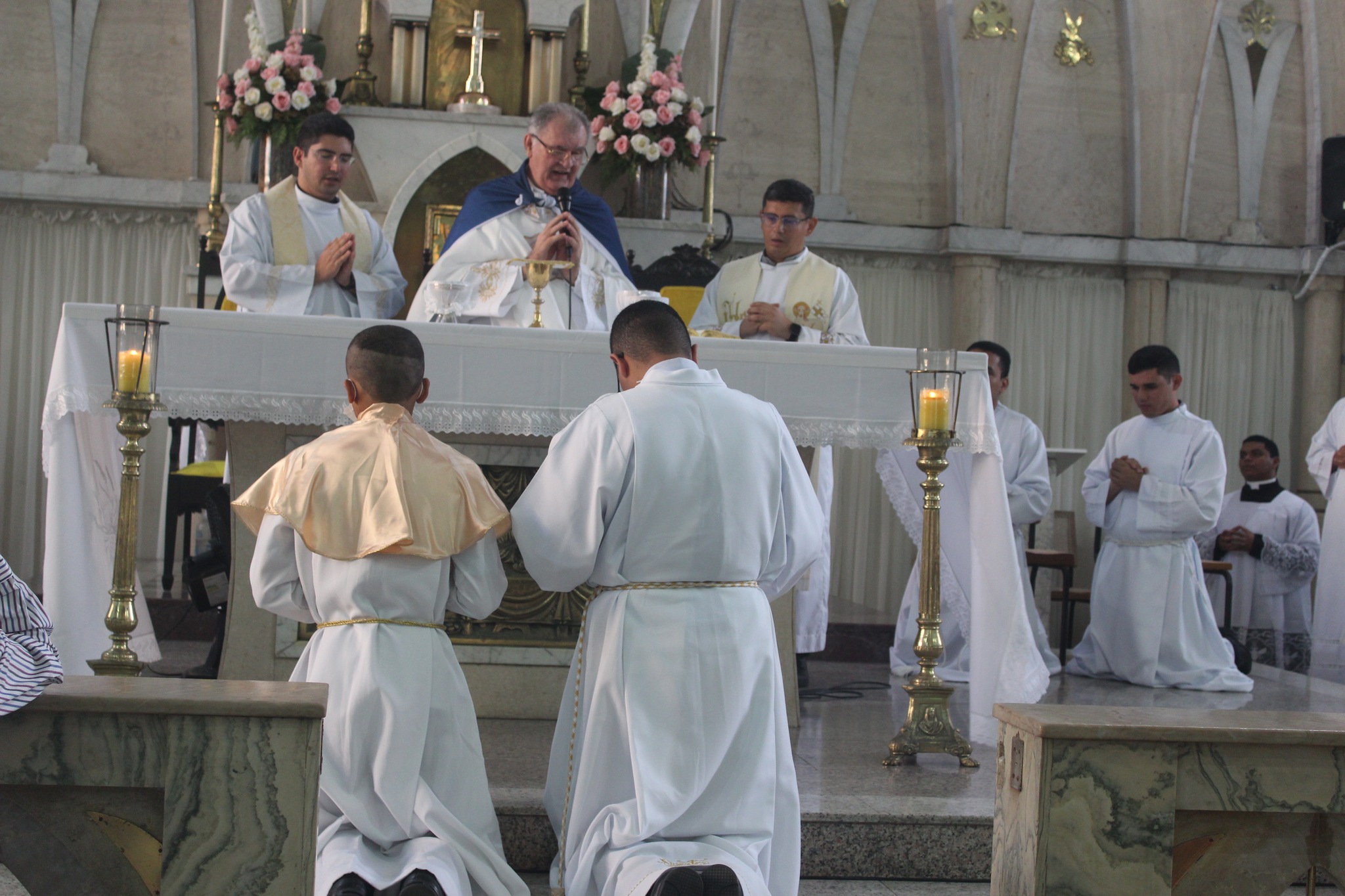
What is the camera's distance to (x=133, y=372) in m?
3.97

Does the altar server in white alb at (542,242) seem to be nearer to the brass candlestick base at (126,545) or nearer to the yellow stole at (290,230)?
the yellow stole at (290,230)

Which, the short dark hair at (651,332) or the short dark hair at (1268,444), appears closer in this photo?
the short dark hair at (651,332)

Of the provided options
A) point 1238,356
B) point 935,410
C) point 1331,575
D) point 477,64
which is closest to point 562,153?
point 477,64

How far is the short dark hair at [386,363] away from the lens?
3.44 metres

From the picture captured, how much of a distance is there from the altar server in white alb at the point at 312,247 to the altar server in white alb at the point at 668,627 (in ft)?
7.95

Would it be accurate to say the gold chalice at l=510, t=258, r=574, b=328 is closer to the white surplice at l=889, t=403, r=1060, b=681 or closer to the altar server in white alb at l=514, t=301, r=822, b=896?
the altar server in white alb at l=514, t=301, r=822, b=896

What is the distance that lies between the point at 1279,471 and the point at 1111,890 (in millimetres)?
9930

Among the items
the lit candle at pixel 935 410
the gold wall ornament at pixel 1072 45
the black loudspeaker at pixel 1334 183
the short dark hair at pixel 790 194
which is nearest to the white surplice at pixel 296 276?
the short dark hair at pixel 790 194

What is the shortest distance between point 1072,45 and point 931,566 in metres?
8.81

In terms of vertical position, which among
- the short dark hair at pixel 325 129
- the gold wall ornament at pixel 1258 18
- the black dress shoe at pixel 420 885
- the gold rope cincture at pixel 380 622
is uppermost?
the gold wall ornament at pixel 1258 18

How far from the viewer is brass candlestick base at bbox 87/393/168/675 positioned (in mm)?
3916

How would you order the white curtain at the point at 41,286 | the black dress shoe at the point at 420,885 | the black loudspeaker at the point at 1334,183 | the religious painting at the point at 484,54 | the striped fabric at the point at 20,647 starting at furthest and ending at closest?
the black loudspeaker at the point at 1334,183, the white curtain at the point at 41,286, the religious painting at the point at 484,54, the black dress shoe at the point at 420,885, the striped fabric at the point at 20,647

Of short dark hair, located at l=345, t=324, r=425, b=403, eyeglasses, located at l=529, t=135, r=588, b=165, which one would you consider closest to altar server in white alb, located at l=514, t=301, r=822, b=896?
short dark hair, located at l=345, t=324, r=425, b=403

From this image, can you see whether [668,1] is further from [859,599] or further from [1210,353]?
[1210,353]
